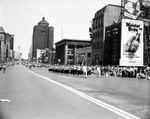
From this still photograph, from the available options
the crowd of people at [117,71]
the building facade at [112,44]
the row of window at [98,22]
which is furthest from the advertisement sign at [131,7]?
the row of window at [98,22]

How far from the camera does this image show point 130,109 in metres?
8.12

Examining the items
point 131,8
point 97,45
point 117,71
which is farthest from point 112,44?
point 117,71

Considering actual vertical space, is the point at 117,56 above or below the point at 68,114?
above

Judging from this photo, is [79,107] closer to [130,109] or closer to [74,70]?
[130,109]

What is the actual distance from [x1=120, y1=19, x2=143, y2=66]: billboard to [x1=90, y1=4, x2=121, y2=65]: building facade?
2276 cm

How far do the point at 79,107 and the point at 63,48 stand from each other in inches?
5347

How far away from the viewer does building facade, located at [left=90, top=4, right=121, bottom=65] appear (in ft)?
253

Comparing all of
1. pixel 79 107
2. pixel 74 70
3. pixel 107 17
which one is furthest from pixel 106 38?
pixel 79 107

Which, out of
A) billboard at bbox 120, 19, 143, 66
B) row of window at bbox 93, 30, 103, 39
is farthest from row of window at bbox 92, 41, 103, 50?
billboard at bbox 120, 19, 143, 66

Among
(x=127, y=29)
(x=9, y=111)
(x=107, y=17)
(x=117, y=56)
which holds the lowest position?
(x=9, y=111)

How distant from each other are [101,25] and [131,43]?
1104 inches

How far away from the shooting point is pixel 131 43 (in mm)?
51719

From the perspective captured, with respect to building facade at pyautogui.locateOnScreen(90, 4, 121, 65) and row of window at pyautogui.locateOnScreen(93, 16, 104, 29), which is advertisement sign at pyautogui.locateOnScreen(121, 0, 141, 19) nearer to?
building facade at pyautogui.locateOnScreen(90, 4, 121, 65)

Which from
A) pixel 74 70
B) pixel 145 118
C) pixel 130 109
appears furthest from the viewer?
pixel 74 70
